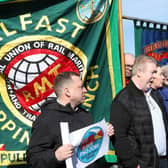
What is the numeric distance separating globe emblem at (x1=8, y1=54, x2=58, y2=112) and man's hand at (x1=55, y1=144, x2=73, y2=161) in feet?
5.80

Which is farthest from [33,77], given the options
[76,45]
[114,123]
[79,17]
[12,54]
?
[114,123]

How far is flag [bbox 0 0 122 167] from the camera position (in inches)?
147

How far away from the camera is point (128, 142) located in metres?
2.59

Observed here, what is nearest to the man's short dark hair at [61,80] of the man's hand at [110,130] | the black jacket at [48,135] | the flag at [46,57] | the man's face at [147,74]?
the black jacket at [48,135]

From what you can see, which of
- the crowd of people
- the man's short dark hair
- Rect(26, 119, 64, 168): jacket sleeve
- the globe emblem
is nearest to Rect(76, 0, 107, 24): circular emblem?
the globe emblem

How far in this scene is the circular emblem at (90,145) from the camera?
2171mm

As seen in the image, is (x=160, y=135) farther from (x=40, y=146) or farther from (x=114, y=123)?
(x=40, y=146)

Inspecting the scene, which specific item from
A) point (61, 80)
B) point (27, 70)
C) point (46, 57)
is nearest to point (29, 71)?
point (27, 70)

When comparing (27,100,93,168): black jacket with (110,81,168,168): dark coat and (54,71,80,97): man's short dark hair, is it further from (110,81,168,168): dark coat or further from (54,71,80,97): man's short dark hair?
(110,81,168,168): dark coat

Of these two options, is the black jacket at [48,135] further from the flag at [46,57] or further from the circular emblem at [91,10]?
the circular emblem at [91,10]

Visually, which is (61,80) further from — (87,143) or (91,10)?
(91,10)

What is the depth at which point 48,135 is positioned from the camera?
2199 millimetres

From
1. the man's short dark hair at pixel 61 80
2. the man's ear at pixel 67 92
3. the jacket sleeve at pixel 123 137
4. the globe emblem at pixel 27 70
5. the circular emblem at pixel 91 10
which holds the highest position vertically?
the circular emblem at pixel 91 10

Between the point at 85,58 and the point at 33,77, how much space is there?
0.66 meters
